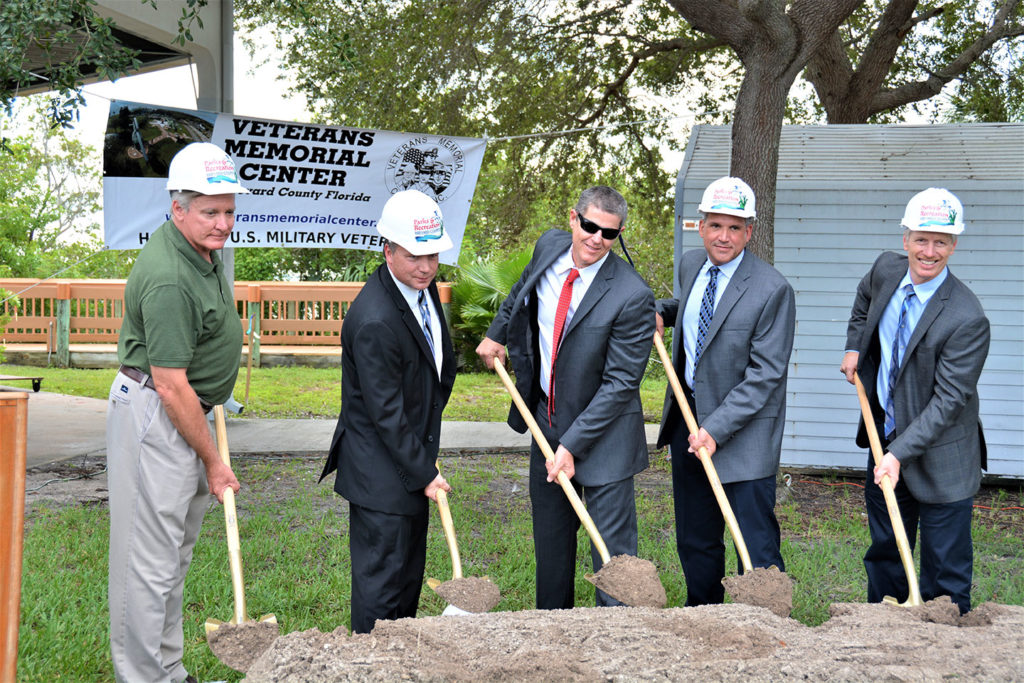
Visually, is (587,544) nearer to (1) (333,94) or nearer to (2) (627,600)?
(2) (627,600)

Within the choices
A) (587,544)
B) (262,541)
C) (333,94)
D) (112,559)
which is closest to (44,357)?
(333,94)

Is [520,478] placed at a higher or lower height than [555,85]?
lower

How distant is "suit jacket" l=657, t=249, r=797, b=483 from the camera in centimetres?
409

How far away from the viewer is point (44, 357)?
47.4ft

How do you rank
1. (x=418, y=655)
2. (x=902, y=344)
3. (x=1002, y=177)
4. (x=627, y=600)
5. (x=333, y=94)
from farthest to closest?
(x=333, y=94) → (x=1002, y=177) → (x=902, y=344) → (x=627, y=600) → (x=418, y=655)

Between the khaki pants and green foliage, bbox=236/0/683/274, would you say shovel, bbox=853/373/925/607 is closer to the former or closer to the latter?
the khaki pants

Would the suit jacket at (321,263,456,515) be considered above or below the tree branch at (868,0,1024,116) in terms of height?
below

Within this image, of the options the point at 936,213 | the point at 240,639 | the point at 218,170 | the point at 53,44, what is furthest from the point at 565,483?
the point at 53,44

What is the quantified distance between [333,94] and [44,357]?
7.48m

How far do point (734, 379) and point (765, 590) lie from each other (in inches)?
41.4

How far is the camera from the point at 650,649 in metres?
2.86

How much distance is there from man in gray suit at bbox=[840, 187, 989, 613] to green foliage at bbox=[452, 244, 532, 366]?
8889mm

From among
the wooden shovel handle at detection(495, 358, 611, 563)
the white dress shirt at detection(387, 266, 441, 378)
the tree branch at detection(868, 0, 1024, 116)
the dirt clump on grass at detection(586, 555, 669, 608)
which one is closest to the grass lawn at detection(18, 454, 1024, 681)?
the wooden shovel handle at detection(495, 358, 611, 563)

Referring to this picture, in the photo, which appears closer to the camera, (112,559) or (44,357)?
(112,559)
